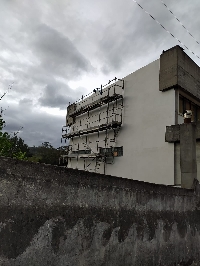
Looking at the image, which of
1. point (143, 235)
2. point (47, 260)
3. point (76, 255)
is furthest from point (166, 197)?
point (47, 260)

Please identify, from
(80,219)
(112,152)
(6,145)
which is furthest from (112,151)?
(80,219)

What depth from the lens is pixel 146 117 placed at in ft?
55.6

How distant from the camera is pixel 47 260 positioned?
3.23 m

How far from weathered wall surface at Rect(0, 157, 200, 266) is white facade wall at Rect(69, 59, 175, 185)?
30.7ft

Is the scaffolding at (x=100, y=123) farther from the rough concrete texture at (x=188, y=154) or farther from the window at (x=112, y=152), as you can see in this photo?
the rough concrete texture at (x=188, y=154)

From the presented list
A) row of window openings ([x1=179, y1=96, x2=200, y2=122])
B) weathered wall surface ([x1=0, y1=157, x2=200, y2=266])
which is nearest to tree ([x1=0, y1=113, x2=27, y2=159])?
weathered wall surface ([x1=0, y1=157, x2=200, y2=266])

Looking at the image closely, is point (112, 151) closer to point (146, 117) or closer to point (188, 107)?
point (146, 117)

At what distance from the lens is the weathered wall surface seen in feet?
10.0

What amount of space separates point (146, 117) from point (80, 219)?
14106 millimetres

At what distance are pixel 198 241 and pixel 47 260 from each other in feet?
17.6

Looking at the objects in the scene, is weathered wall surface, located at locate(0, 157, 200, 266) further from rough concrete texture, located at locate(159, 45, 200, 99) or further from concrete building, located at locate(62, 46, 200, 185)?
rough concrete texture, located at locate(159, 45, 200, 99)

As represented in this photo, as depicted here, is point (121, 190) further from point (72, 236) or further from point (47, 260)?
point (47, 260)

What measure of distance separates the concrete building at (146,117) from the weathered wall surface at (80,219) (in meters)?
9.47

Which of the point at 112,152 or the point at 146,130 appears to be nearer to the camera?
the point at 146,130
